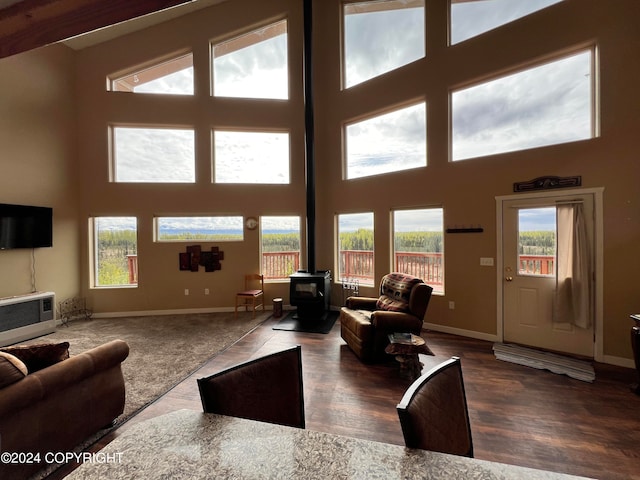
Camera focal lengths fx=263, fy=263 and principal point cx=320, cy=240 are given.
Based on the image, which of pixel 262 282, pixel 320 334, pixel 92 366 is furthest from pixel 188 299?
pixel 92 366

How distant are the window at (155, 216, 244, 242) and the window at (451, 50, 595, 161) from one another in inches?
161

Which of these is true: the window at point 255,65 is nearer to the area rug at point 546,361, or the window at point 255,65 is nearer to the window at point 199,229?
the window at point 199,229

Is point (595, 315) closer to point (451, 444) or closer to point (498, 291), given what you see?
point (498, 291)

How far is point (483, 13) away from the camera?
149 inches

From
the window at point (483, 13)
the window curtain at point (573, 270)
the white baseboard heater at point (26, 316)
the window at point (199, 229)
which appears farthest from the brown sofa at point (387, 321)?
the white baseboard heater at point (26, 316)

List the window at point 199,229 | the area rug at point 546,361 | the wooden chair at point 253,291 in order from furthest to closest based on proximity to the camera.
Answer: the window at point 199,229 < the wooden chair at point 253,291 < the area rug at point 546,361

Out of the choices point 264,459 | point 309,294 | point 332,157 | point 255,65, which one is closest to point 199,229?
point 309,294

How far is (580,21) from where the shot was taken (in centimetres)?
310

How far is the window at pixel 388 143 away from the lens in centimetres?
436

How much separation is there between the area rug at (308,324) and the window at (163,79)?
4.75 meters

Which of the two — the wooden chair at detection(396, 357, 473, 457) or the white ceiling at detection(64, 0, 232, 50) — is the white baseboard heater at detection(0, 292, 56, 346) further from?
the wooden chair at detection(396, 357, 473, 457)

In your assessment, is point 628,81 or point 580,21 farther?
point 580,21

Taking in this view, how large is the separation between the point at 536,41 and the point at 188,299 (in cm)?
668

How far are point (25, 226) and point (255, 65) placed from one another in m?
4.80
